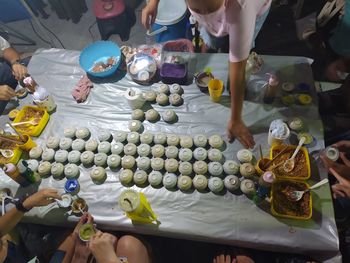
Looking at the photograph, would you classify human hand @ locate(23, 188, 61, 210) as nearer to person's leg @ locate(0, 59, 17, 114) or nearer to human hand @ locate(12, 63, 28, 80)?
human hand @ locate(12, 63, 28, 80)

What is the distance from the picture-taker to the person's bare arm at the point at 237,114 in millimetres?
1577

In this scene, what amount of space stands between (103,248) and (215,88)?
1.21 m

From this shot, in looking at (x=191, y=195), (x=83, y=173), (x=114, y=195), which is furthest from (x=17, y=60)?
(x=191, y=195)

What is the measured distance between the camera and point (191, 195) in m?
1.65

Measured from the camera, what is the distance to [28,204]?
1638 millimetres

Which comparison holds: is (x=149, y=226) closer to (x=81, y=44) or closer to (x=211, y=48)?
(x=211, y=48)

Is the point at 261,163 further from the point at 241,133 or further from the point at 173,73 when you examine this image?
the point at 173,73

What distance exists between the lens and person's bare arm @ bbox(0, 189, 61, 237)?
5.32 feet

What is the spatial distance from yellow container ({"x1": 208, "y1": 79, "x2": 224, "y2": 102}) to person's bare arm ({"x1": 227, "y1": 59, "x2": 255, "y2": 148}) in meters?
0.23

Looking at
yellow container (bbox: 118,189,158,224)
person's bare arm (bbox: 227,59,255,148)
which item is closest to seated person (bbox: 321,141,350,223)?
person's bare arm (bbox: 227,59,255,148)

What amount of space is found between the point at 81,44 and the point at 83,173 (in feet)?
7.96

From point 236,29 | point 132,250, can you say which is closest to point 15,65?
point 132,250

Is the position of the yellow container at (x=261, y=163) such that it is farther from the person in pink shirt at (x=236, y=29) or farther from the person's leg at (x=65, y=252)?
the person's leg at (x=65, y=252)

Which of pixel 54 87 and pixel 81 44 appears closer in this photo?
pixel 54 87
